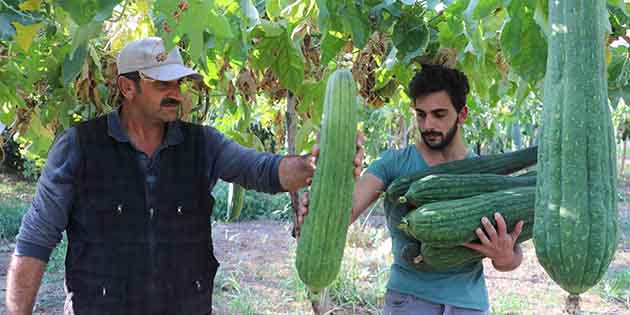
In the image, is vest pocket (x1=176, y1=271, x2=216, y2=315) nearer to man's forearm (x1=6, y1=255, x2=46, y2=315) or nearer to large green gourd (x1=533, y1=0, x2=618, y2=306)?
man's forearm (x1=6, y1=255, x2=46, y2=315)

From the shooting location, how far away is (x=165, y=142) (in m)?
3.08

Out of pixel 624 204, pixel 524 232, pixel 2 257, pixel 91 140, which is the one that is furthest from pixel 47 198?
pixel 624 204

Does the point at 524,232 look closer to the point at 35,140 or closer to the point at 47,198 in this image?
the point at 47,198

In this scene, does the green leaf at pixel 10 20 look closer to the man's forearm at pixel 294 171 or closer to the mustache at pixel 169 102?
the mustache at pixel 169 102

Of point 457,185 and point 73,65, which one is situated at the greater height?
point 73,65

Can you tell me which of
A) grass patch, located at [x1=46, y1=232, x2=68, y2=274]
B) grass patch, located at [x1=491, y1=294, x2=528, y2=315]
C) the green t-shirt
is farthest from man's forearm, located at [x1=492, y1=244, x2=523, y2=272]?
grass patch, located at [x1=46, y1=232, x2=68, y2=274]

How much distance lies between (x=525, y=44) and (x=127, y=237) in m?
1.80

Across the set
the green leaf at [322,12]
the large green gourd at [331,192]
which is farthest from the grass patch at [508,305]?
the green leaf at [322,12]

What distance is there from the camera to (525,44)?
2.33 metres

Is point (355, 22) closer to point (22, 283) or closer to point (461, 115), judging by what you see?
point (461, 115)

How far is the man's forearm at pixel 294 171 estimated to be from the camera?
283cm

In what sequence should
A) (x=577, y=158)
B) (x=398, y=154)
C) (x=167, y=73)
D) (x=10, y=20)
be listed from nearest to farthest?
(x=577, y=158) < (x=10, y=20) < (x=167, y=73) < (x=398, y=154)

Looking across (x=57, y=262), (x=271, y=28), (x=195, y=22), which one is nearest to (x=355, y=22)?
(x=271, y=28)

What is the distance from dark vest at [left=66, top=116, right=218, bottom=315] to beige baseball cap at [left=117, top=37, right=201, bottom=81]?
0.96ft
